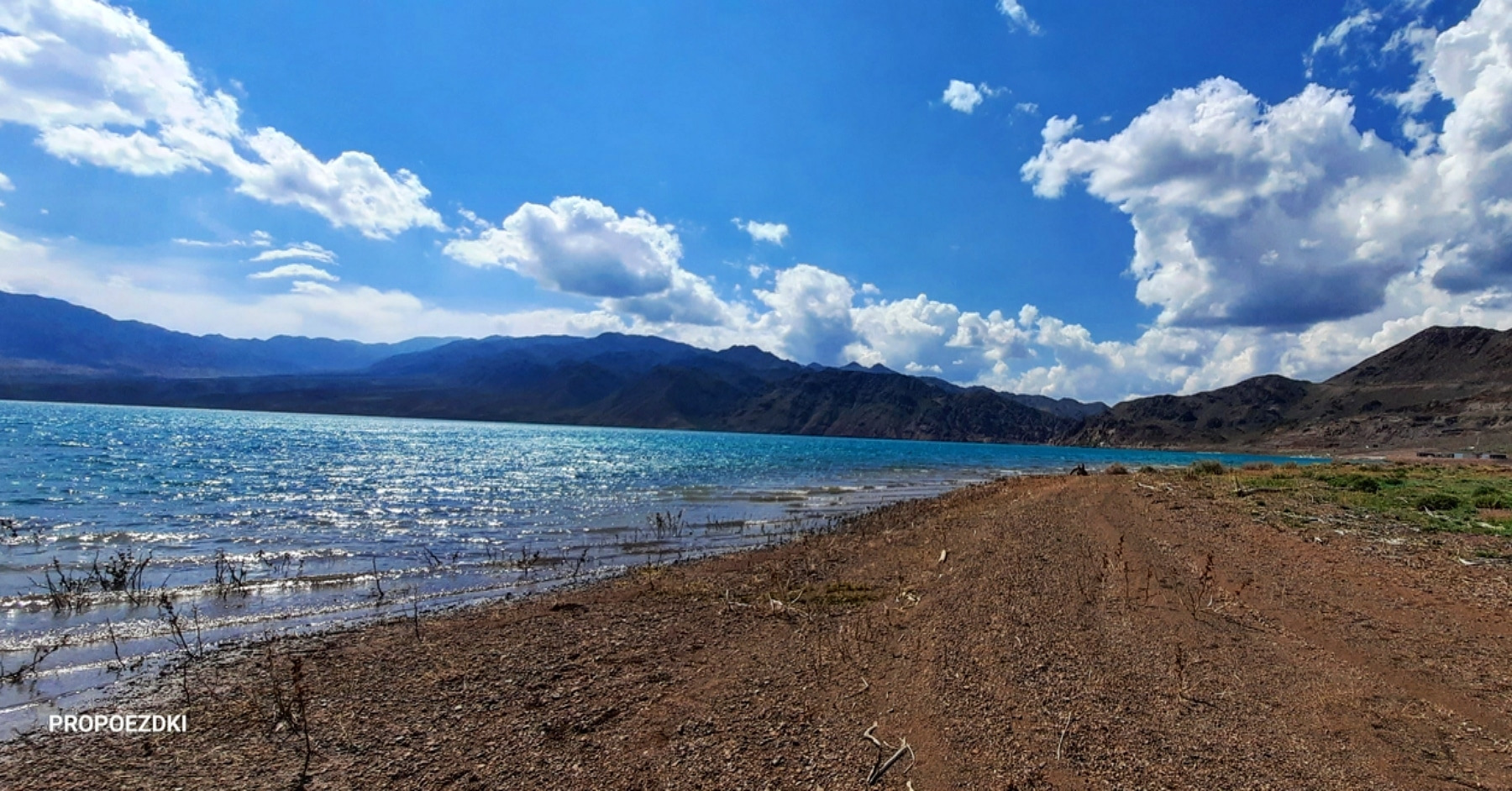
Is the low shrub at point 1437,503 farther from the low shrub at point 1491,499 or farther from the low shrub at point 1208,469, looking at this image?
the low shrub at point 1208,469

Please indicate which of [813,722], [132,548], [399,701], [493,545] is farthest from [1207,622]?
[132,548]

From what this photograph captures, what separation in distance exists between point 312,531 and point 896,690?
23673 mm

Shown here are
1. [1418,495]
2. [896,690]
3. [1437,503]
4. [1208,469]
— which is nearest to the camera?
[896,690]

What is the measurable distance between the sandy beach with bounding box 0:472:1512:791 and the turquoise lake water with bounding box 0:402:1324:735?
11.2ft

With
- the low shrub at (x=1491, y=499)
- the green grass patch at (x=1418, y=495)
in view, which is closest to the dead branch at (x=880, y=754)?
the green grass patch at (x=1418, y=495)

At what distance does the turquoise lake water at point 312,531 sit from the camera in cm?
1284

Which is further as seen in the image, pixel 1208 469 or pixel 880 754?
pixel 1208 469

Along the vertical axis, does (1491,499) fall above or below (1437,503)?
above

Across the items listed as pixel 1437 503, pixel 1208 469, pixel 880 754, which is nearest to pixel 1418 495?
pixel 1437 503

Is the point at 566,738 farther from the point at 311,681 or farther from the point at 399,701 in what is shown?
the point at 311,681

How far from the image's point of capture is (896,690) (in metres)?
7.86

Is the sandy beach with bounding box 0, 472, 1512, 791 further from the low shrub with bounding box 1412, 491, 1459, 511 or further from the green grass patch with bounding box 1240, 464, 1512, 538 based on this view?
the low shrub with bounding box 1412, 491, 1459, 511

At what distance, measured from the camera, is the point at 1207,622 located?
1044 cm

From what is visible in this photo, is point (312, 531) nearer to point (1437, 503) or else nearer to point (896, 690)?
point (896, 690)
